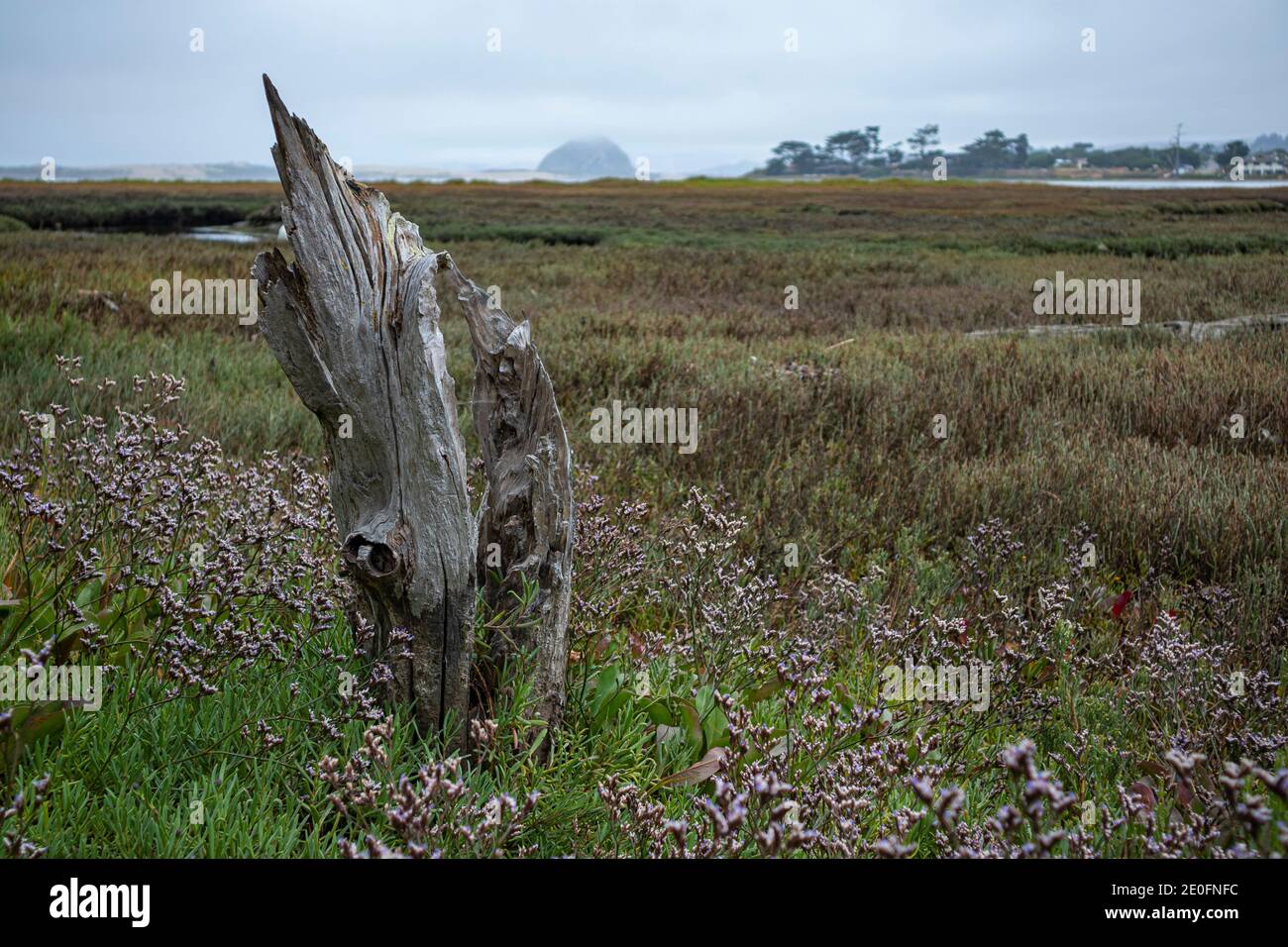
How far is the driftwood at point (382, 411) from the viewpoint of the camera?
7.59 ft

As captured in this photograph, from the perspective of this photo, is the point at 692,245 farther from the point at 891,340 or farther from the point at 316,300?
Result: the point at 316,300

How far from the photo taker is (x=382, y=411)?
235 cm

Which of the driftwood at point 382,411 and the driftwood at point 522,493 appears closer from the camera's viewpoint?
the driftwood at point 382,411

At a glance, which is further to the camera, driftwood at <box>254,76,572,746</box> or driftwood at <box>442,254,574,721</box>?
driftwood at <box>442,254,574,721</box>

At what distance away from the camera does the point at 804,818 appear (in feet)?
7.23

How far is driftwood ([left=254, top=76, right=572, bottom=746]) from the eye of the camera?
2314 millimetres

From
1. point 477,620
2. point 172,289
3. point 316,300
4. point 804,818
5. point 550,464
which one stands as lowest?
point 804,818

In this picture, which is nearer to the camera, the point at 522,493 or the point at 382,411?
the point at 382,411

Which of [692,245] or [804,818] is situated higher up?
[692,245]

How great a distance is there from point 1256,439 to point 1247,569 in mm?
3163

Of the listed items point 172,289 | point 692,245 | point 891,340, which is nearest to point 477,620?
point 891,340

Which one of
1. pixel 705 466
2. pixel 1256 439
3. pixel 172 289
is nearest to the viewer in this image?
pixel 705 466

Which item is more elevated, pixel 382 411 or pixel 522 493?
pixel 382 411
